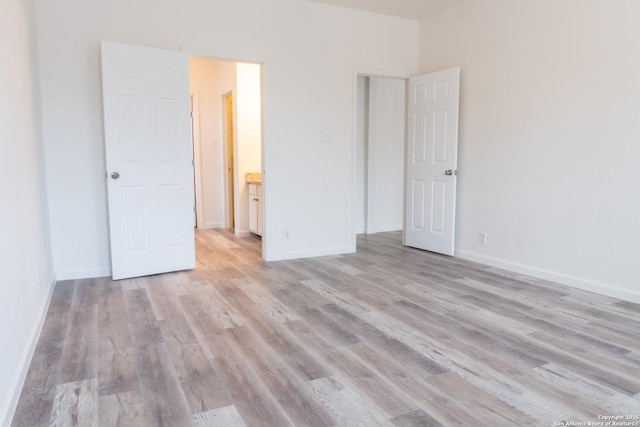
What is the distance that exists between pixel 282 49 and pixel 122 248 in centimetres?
250

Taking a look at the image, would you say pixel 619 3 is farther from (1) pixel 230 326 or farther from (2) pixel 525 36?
(1) pixel 230 326

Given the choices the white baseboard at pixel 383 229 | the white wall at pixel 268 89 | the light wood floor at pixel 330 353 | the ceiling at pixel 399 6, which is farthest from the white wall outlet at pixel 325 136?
the white baseboard at pixel 383 229

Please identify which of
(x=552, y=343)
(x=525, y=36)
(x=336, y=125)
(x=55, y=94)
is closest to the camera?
(x=552, y=343)

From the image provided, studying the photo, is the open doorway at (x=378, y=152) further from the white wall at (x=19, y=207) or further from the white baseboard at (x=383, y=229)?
the white wall at (x=19, y=207)

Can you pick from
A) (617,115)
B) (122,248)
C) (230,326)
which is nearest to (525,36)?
(617,115)

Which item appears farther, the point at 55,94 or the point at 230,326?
the point at 55,94

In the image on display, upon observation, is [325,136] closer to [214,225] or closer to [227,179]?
[227,179]

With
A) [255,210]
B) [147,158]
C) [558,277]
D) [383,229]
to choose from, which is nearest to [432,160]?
[558,277]

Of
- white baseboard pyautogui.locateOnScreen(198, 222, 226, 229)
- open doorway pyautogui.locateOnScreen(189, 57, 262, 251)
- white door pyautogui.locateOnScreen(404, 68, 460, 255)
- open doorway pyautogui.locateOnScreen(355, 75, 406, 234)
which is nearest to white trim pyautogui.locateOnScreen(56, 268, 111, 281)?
open doorway pyautogui.locateOnScreen(189, 57, 262, 251)

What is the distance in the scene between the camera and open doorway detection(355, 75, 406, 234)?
6.21 meters

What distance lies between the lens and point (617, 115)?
10.4ft

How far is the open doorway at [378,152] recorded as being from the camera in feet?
20.4

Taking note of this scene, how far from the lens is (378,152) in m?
6.34

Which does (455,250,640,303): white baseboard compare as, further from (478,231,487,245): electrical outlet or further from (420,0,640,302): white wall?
(478,231,487,245): electrical outlet
